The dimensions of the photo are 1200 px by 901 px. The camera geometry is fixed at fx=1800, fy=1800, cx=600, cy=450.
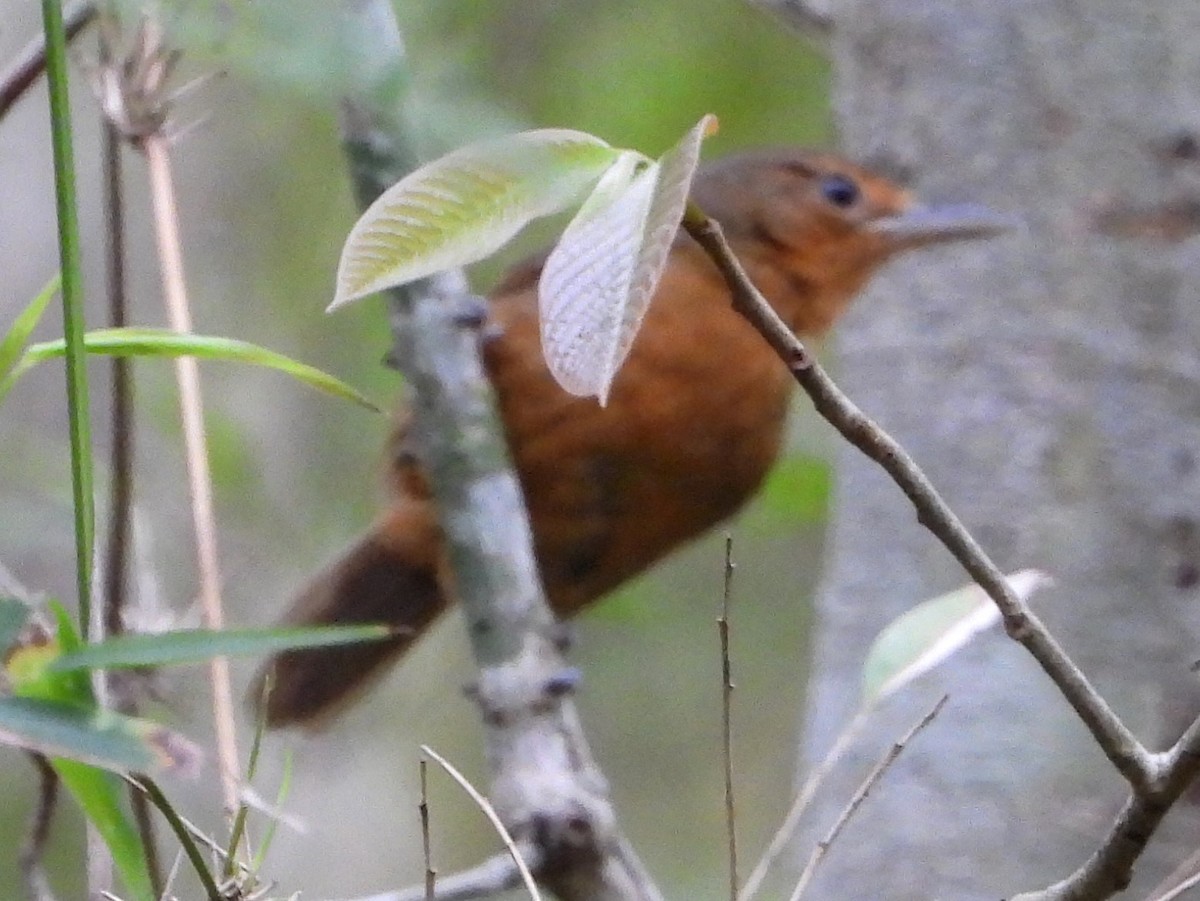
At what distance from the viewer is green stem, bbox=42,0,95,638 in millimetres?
893

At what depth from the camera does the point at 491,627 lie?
163 cm

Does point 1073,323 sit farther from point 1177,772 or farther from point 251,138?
point 251,138

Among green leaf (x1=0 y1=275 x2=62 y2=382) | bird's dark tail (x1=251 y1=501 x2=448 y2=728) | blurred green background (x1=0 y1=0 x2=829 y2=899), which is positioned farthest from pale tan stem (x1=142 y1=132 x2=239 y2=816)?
bird's dark tail (x1=251 y1=501 x2=448 y2=728)

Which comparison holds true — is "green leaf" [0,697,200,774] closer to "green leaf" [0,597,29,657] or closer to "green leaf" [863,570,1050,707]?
"green leaf" [0,597,29,657]

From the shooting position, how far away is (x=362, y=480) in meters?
3.88

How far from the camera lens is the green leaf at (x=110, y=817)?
2.93ft

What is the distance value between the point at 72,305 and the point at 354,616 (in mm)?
1888

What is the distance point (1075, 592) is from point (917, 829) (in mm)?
277

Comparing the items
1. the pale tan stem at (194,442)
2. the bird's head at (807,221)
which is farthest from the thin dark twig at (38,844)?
the bird's head at (807,221)

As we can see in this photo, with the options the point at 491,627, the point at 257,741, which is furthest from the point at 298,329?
the point at 257,741

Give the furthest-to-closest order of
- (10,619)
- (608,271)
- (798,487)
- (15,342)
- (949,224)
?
(798,487) < (949,224) < (15,342) < (10,619) < (608,271)

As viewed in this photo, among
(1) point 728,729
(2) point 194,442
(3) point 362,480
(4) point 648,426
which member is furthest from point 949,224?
(3) point 362,480

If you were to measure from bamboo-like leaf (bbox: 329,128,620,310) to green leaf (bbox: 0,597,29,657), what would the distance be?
Result: 21 centimetres

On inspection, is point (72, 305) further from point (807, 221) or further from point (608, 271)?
point (807, 221)
